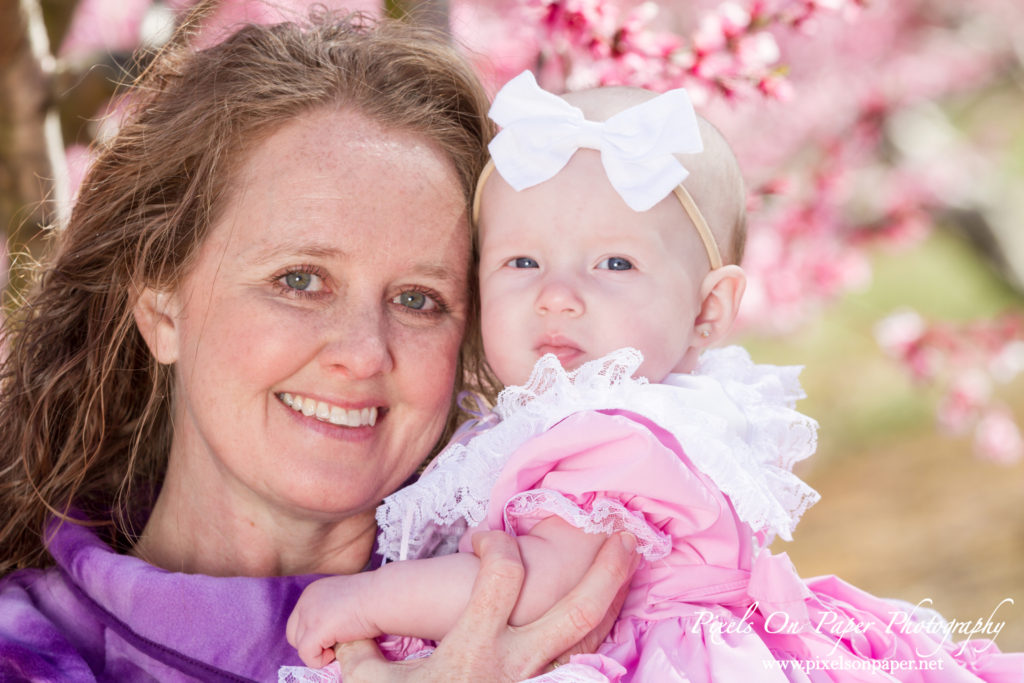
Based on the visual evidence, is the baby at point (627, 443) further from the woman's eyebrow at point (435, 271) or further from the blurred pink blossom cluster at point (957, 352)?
the blurred pink blossom cluster at point (957, 352)

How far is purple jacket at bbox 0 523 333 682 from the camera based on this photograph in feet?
7.07

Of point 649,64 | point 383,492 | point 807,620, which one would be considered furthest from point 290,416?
point 649,64

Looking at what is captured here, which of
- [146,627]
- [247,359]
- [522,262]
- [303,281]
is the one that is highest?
[522,262]

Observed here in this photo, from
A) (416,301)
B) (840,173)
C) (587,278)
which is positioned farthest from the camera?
(840,173)

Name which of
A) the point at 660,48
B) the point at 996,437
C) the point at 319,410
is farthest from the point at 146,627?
the point at 996,437

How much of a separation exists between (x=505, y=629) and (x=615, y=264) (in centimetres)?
75

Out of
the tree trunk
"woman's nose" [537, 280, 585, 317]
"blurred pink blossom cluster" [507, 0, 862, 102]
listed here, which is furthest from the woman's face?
the tree trunk

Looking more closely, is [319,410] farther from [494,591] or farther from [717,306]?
[717,306]

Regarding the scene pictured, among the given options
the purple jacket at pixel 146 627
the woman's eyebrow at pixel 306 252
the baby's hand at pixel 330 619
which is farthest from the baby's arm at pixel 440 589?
the woman's eyebrow at pixel 306 252

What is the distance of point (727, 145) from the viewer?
2.38 metres

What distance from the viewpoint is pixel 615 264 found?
2174mm

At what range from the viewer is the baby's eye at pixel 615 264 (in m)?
2.17

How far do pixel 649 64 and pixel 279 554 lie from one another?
1.65 meters

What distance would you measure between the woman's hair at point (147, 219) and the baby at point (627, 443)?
351 mm
